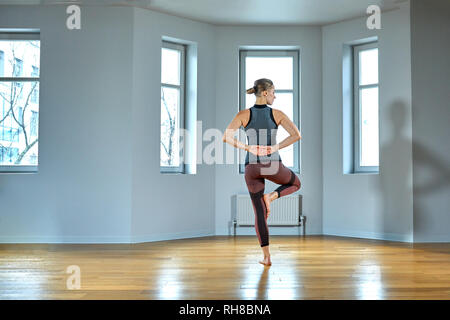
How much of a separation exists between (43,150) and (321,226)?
12.1 ft

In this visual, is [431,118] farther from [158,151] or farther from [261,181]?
[158,151]

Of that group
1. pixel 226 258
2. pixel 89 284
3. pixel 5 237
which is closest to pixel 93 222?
pixel 5 237

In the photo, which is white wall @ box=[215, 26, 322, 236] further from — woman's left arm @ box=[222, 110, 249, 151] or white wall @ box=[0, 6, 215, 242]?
woman's left arm @ box=[222, 110, 249, 151]

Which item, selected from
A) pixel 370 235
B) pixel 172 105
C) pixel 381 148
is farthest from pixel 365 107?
pixel 172 105

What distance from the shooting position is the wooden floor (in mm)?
2977

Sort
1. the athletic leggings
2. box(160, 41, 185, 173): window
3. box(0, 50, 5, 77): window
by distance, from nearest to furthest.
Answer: the athletic leggings < box(0, 50, 5, 77): window < box(160, 41, 185, 173): window

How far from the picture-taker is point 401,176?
5773 millimetres

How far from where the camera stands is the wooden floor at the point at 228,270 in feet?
9.77

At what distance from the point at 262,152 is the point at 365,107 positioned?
9.84 ft

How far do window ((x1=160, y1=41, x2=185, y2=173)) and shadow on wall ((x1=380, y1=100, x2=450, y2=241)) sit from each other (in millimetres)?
2609

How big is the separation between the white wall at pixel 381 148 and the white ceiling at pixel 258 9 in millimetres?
303

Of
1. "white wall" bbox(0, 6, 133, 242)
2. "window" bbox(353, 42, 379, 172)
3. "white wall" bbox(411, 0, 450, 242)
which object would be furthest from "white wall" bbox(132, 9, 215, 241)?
"white wall" bbox(411, 0, 450, 242)

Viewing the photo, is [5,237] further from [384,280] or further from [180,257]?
[384,280]
